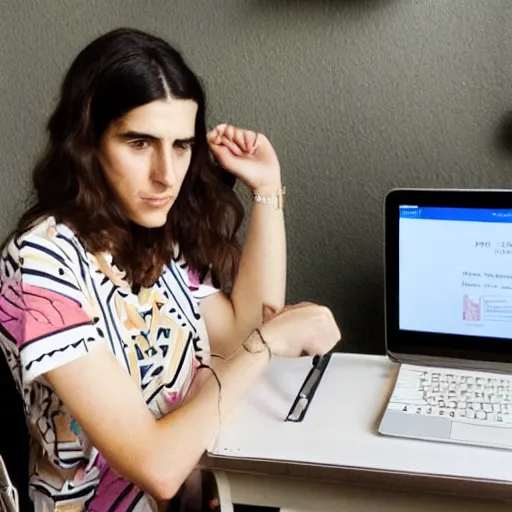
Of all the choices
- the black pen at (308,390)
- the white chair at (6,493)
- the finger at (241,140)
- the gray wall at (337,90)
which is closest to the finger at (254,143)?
the finger at (241,140)

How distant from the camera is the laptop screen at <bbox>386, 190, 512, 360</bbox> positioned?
4.19ft

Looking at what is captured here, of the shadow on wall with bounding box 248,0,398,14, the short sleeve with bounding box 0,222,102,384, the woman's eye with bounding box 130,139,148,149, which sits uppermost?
the shadow on wall with bounding box 248,0,398,14

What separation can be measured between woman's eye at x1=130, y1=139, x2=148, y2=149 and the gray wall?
0.44 metres

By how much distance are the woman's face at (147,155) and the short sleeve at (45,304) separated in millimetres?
126

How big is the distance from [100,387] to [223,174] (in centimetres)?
57

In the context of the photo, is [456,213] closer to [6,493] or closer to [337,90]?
[337,90]

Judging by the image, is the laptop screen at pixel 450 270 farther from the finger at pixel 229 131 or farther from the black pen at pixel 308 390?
the finger at pixel 229 131

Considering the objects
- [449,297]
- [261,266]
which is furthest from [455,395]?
[261,266]

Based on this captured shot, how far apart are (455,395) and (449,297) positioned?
17 cm

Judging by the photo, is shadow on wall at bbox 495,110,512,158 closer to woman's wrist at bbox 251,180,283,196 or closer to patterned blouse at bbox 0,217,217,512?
woman's wrist at bbox 251,180,283,196

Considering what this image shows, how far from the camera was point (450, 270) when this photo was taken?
1312mm

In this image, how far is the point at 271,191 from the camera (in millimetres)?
1474

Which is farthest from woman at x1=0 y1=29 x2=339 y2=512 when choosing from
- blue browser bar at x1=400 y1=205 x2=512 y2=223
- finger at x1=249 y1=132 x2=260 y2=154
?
blue browser bar at x1=400 y1=205 x2=512 y2=223

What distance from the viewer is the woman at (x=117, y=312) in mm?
1070
